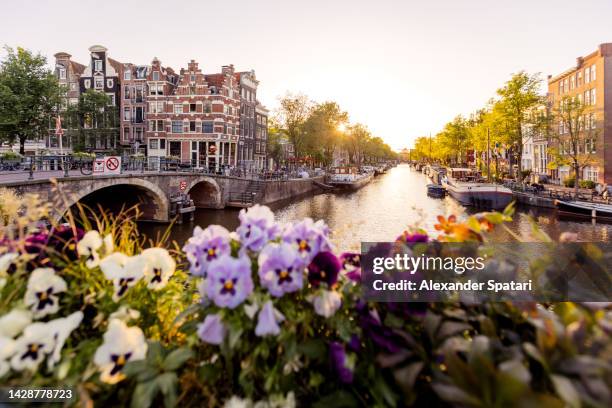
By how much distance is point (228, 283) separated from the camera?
60.6 inches

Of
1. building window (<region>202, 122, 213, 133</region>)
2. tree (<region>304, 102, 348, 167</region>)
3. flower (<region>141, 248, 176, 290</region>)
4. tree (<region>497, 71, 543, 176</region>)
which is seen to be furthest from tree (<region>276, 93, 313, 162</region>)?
flower (<region>141, 248, 176, 290</region>)

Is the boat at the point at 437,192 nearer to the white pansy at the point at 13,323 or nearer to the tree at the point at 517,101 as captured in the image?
the tree at the point at 517,101

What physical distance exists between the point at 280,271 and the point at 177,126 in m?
44.8

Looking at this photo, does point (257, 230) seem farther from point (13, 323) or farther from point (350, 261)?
point (13, 323)

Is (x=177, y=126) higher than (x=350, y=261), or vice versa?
(x=177, y=126)

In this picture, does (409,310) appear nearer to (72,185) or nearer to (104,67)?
(72,185)

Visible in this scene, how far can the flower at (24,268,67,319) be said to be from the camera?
1684 mm

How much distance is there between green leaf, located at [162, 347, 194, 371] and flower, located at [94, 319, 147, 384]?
13cm

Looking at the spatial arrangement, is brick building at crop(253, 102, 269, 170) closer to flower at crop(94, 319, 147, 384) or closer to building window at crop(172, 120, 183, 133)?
building window at crop(172, 120, 183, 133)

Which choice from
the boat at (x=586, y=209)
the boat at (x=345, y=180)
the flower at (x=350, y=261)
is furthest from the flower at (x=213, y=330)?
the boat at (x=345, y=180)

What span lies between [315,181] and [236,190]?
64.0 feet

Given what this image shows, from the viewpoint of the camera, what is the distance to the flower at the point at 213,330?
1540 millimetres

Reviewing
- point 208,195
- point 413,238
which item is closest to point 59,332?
point 413,238

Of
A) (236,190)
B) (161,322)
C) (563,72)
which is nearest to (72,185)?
(236,190)
